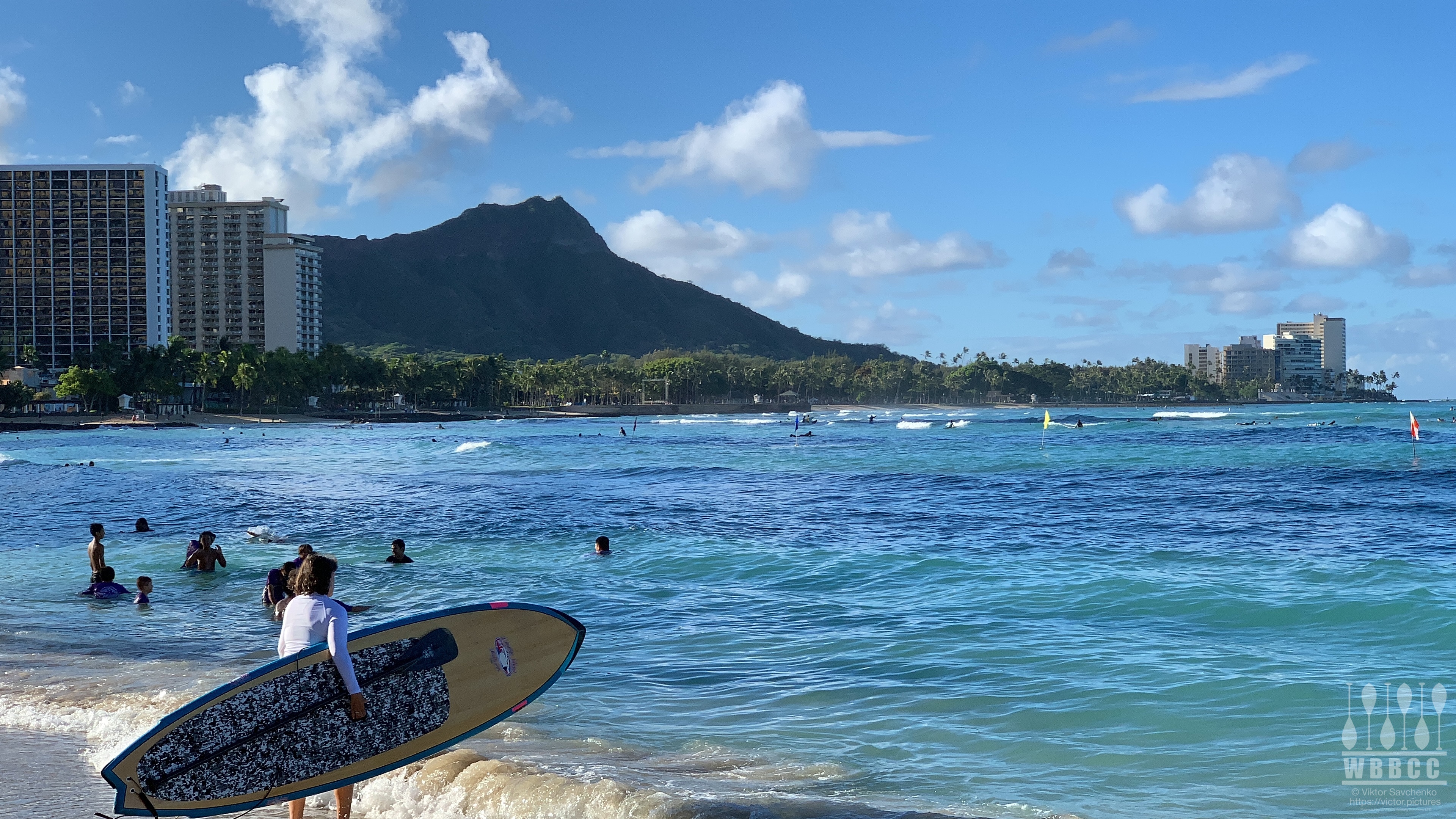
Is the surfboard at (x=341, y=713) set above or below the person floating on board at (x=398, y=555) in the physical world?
above

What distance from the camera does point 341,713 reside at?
642 cm

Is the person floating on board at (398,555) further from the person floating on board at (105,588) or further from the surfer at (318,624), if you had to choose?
the surfer at (318,624)

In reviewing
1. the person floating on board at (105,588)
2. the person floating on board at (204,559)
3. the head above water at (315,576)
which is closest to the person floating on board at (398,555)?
the person floating on board at (204,559)

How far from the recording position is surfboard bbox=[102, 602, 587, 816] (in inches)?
239

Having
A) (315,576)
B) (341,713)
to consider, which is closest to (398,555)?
(341,713)

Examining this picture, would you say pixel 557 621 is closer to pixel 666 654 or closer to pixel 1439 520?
pixel 666 654

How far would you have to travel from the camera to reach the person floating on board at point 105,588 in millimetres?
15852

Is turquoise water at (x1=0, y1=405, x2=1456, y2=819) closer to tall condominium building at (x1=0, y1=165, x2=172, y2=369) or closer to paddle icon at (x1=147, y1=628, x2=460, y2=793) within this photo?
paddle icon at (x1=147, y1=628, x2=460, y2=793)

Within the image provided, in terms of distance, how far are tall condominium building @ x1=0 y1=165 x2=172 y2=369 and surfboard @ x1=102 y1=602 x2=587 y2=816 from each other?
619 ft

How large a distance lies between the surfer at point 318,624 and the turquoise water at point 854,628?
4.03 ft

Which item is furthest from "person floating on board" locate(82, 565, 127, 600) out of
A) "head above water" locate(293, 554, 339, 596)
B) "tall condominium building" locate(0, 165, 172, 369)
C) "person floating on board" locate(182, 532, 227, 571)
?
"tall condominium building" locate(0, 165, 172, 369)

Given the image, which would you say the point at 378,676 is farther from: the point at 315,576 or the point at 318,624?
the point at 315,576

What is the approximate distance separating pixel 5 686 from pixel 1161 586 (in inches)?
566

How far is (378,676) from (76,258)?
196552mm
